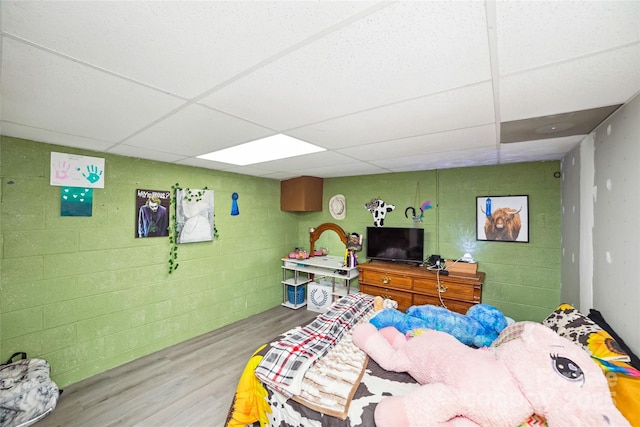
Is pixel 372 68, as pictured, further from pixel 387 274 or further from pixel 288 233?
pixel 288 233

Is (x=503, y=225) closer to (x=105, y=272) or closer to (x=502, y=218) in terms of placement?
(x=502, y=218)

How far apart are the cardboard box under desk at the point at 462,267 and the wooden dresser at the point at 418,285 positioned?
0.08m

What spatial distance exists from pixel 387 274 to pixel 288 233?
2.04 m

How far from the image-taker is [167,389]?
2309 mm

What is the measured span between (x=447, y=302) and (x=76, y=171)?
4179 millimetres

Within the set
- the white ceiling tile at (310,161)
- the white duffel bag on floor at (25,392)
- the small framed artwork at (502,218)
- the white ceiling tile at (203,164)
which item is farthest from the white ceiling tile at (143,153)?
the small framed artwork at (502,218)


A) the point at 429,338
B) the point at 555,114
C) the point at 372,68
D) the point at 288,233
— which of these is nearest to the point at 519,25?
the point at 372,68

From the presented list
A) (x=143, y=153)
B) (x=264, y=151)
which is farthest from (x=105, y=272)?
(x=264, y=151)

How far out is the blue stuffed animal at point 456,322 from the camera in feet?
6.52

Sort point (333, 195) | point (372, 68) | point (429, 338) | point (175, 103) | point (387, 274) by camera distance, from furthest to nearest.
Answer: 1. point (333, 195)
2. point (387, 274)
3. point (429, 338)
4. point (175, 103)
5. point (372, 68)

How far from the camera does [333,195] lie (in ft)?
14.6

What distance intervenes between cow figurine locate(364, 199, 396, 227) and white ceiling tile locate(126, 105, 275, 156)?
2485 mm

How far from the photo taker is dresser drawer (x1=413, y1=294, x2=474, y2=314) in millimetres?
2912

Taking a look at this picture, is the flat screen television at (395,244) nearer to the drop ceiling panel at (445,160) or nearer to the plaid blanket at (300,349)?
the drop ceiling panel at (445,160)
